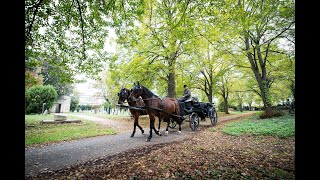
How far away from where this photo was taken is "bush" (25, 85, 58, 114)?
840 inches

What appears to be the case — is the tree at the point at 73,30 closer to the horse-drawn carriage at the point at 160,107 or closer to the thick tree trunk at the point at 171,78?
the horse-drawn carriage at the point at 160,107

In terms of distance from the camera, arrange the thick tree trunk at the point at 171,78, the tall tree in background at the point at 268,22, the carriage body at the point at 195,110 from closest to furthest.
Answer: the tall tree in background at the point at 268,22, the carriage body at the point at 195,110, the thick tree trunk at the point at 171,78

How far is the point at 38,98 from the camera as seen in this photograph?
2189 cm

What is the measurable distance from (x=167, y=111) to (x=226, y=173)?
508 cm

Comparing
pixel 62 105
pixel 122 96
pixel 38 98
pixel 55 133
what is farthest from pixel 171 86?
pixel 62 105

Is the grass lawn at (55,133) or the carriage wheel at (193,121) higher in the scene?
the carriage wheel at (193,121)

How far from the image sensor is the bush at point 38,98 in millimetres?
21328

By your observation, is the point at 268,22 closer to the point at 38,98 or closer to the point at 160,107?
the point at 160,107

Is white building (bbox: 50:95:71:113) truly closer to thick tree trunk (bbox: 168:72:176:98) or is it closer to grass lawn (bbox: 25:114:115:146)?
grass lawn (bbox: 25:114:115:146)

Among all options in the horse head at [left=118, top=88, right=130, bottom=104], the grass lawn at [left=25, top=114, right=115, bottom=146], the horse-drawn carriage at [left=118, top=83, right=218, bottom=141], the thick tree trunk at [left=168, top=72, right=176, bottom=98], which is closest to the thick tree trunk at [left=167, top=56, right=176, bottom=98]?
the thick tree trunk at [left=168, top=72, right=176, bottom=98]

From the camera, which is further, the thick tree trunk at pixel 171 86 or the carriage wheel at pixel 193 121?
the thick tree trunk at pixel 171 86

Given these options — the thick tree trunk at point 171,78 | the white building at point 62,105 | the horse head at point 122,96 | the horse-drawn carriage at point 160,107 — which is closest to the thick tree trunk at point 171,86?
the thick tree trunk at point 171,78

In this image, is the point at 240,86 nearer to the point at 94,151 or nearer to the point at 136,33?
the point at 136,33
